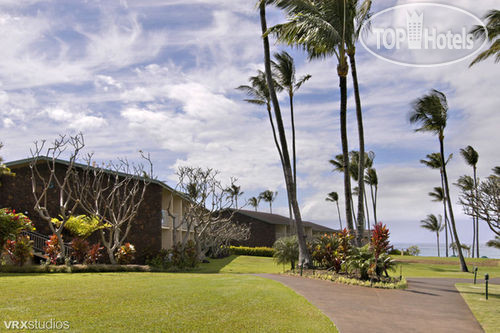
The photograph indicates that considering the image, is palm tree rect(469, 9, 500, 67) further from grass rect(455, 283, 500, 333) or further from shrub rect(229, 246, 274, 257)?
shrub rect(229, 246, 274, 257)

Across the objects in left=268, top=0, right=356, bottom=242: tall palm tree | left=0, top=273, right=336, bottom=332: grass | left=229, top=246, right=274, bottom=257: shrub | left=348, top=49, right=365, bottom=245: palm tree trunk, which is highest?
left=268, top=0, right=356, bottom=242: tall palm tree

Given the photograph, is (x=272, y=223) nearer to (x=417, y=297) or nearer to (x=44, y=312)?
(x=417, y=297)

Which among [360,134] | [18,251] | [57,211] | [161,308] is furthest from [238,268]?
[161,308]

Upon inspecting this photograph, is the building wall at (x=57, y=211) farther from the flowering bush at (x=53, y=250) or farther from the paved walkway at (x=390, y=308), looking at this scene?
the paved walkway at (x=390, y=308)

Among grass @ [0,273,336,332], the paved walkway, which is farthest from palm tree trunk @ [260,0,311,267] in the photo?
grass @ [0,273,336,332]

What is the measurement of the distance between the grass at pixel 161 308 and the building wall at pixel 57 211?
12.7 metres

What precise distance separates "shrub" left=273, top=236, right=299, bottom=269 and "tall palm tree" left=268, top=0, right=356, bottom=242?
3.57m

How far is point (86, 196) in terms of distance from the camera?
75.9ft

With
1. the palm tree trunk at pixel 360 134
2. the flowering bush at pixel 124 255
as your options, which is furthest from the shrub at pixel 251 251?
the palm tree trunk at pixel 360 134

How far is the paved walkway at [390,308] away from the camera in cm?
850

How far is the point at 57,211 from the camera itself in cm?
2312

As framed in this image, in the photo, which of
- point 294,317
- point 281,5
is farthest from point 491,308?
point 281,5

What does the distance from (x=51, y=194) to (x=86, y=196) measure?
6.41 feet

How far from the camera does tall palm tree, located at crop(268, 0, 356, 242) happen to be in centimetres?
1723
